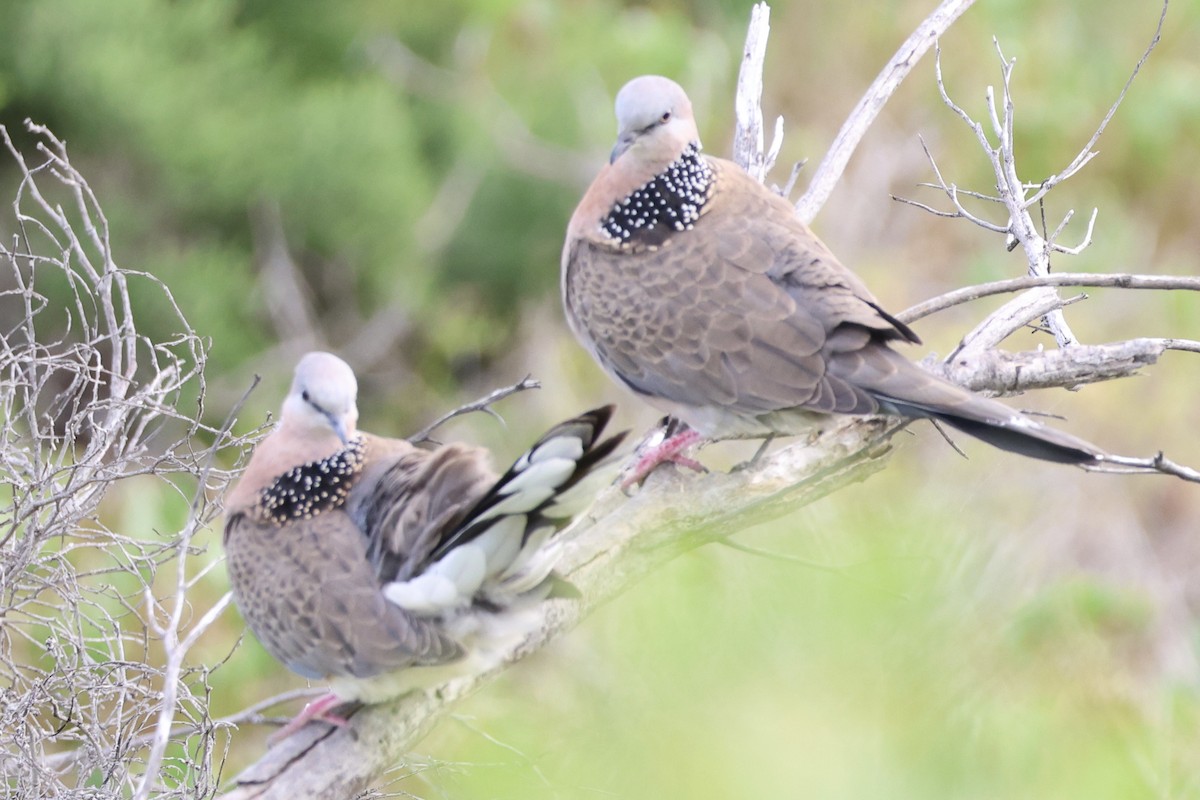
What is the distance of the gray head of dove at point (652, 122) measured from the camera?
303 centimetres

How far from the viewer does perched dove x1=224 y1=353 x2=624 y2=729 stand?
202 cm

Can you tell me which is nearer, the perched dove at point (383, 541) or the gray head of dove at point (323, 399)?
the perched dove at point (383, 541)

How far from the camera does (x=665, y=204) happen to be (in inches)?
117

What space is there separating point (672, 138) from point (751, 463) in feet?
2.86

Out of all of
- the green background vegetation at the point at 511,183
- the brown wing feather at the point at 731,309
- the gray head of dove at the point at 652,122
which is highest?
the gray head of dove at the point at 652,122

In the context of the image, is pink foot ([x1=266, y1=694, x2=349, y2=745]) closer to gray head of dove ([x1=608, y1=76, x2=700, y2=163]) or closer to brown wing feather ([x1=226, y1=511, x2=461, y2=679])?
brown wing feather ([x1=226, y1=511, x2=461, y2=679])

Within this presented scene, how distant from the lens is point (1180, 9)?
8305 mm

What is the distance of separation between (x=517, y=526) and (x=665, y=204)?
3.83ft

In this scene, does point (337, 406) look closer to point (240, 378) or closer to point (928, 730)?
point (928, 730)

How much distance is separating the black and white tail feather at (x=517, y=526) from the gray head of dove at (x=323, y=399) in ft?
1.36

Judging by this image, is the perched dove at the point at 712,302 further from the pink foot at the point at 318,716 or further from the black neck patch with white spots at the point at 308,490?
the pink foot at the point at 318,716

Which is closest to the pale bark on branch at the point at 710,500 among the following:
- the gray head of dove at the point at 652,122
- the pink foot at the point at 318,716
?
the pink foot at the point at 318,716

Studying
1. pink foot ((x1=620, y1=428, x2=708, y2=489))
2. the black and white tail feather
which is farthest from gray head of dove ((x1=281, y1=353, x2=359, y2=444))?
pink foot ((x1=620, y1=428, x2=708, y2=489))

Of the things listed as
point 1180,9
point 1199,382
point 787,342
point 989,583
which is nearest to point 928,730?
point 989,583
